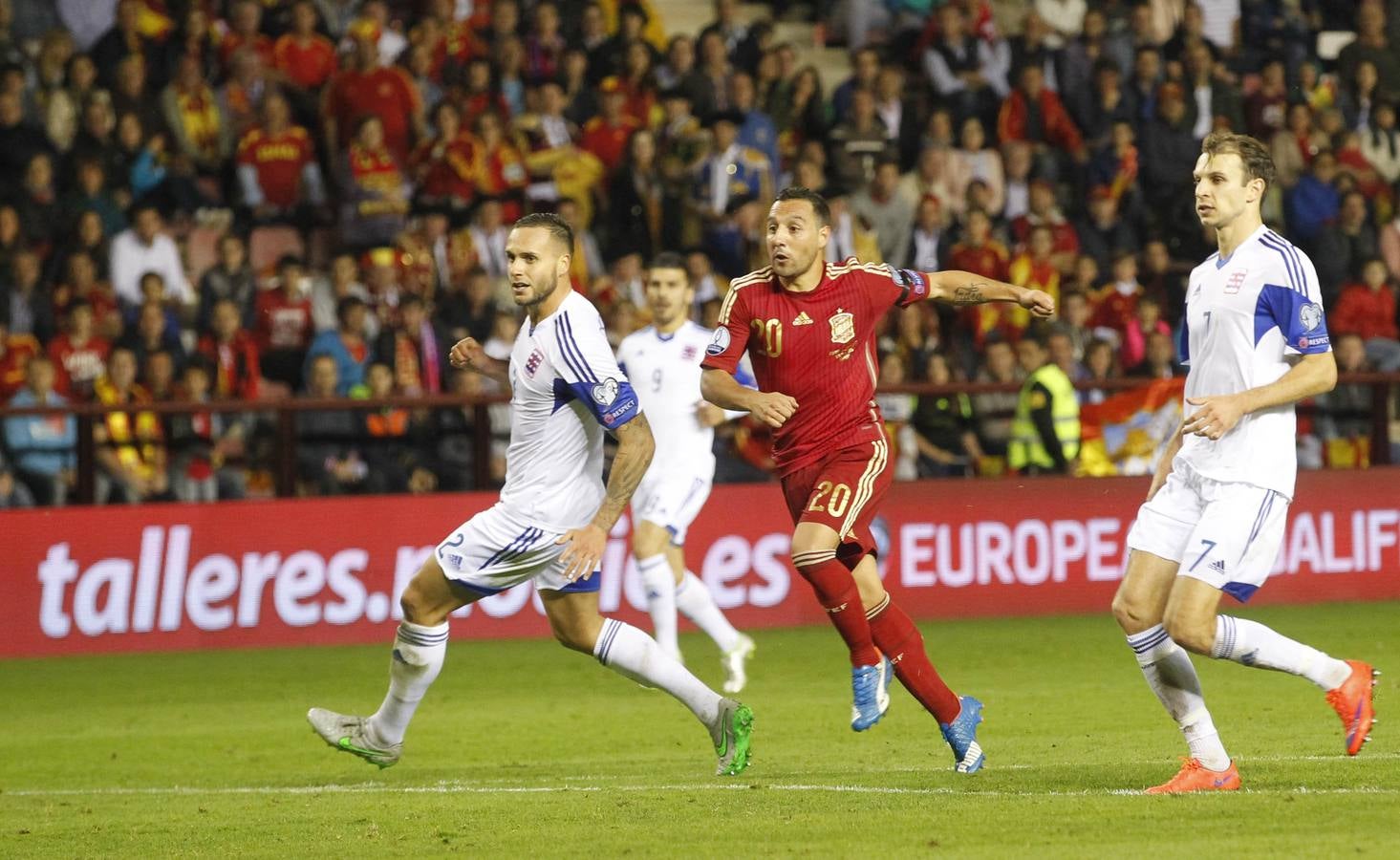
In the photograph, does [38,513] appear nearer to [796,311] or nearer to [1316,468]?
[796,311]

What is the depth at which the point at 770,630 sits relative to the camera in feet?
51.1

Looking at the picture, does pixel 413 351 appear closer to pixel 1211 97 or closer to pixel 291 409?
pixel 291 409

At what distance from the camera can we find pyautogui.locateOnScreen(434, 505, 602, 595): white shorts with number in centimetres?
844

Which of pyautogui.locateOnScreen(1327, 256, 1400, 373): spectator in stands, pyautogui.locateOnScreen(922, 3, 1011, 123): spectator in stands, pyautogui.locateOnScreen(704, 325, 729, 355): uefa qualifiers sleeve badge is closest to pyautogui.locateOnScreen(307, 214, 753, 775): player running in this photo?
pyautogui.locateOnScreen(704, 325, 729, 355): uefa qualifiers sleeve badge

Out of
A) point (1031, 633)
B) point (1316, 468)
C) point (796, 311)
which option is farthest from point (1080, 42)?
point (796, 311)

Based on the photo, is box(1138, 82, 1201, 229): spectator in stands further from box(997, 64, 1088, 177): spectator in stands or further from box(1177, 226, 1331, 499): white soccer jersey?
box(1177, 226, 1331, 499): white soccer jersey

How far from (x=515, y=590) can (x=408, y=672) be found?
6573mm

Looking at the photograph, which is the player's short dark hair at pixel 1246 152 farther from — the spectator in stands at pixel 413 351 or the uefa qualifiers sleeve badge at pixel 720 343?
the spectator in stands at pixel 413 351

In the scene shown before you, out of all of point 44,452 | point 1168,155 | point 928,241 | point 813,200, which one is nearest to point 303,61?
point 44,452

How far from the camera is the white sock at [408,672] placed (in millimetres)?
8695

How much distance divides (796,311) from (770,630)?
728cm

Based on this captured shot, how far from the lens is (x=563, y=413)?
27.7 ft

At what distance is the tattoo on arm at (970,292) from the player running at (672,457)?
14.5 ft

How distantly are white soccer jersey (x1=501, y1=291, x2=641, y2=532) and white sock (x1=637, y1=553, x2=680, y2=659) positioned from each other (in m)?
4.22
